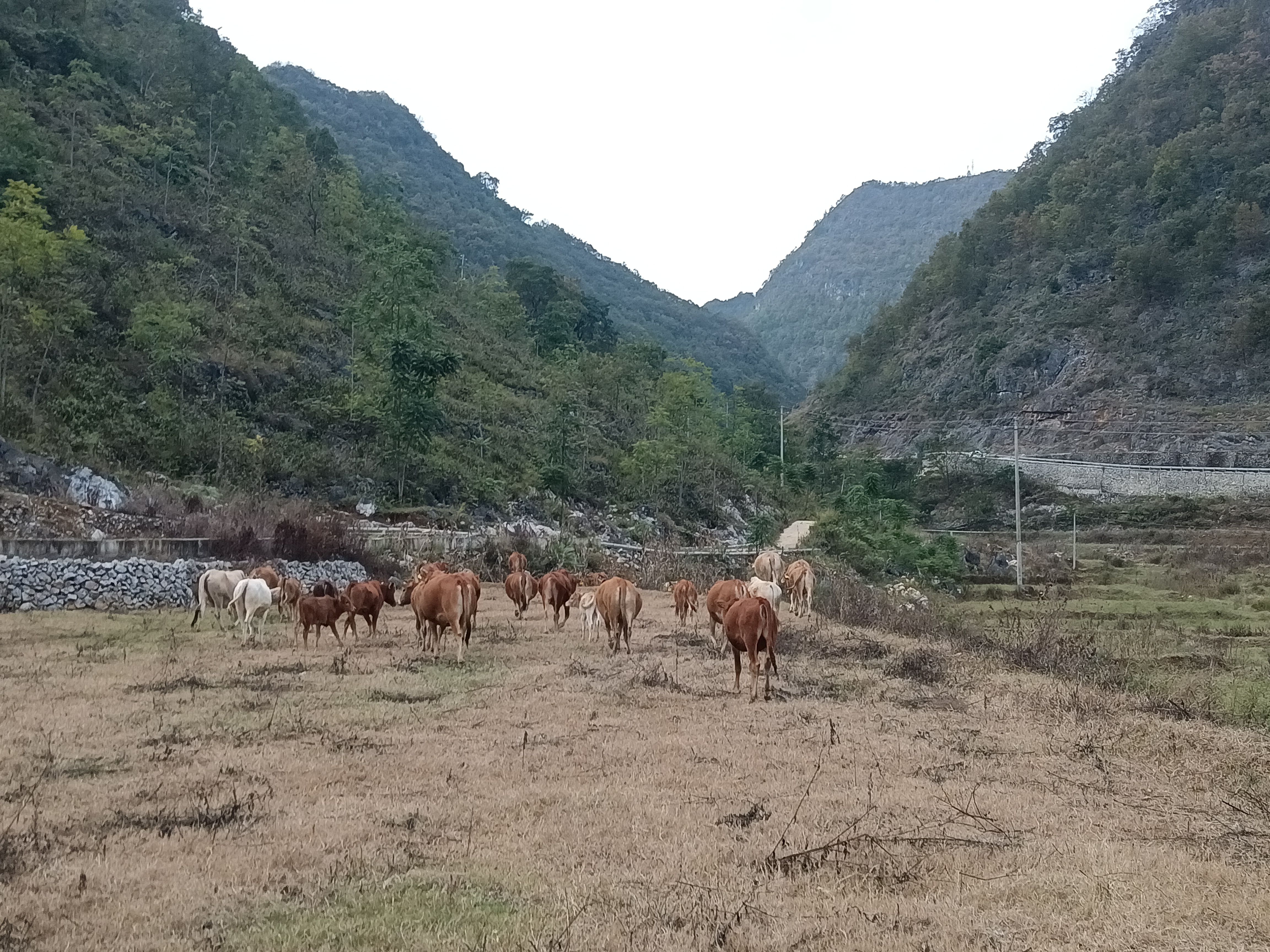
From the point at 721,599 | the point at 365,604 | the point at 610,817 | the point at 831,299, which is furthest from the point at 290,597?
the point at 831,299

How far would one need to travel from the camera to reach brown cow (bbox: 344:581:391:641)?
14.9m

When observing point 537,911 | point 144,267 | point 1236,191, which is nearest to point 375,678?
point 537,911

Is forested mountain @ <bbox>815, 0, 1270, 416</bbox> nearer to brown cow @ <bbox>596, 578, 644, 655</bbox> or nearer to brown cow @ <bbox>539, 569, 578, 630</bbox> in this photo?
brown cow @ <bbox>539, 569, 578, 630</bbox>

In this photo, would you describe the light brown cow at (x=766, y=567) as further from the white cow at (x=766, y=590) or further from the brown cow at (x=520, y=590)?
the brown cow at (x=520, y=590)

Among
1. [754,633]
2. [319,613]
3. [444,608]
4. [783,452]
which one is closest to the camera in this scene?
[754,633]

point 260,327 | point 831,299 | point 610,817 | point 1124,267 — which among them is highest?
point 831,299

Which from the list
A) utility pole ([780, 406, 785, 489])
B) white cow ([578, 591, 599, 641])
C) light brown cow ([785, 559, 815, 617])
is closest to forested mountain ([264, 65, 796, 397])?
utility pole ([780, 406, 785, 489])

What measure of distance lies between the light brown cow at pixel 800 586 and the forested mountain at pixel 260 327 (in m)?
19.3

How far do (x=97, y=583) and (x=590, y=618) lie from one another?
1063cm

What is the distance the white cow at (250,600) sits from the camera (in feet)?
48.5

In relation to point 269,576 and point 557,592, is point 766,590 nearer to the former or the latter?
point 557,592

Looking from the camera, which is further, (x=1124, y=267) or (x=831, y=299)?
(x=831, y=299)

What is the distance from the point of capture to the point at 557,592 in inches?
693

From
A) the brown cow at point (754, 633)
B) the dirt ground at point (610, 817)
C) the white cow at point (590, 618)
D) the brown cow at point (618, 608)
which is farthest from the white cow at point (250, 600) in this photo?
the brown cow at point (754, 633)
